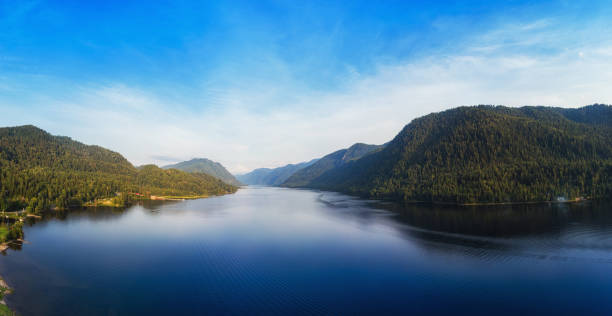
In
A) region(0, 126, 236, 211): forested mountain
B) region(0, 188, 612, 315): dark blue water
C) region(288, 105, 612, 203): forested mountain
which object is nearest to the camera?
region(0, 188, 612, 315): dark blue water

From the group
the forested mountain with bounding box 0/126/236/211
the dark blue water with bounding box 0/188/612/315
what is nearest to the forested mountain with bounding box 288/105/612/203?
the dark blue water with bounding box 0/188/612/315

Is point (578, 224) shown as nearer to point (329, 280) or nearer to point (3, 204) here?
point (329, 280)

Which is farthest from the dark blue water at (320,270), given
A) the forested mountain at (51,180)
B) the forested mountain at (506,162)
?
the forested mountain at (51,180)

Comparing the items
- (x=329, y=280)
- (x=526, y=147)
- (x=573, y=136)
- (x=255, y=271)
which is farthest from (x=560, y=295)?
(x=573, y=136)

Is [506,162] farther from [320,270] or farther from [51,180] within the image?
[51,180]

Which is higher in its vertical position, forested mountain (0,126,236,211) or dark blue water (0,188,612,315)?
forested mountain (0,126,236,211)

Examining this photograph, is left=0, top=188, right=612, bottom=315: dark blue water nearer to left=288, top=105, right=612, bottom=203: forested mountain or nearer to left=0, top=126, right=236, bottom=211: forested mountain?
left=288, top=105, right=612, bottom=203: forested mountain

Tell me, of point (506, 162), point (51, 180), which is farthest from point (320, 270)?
point (51, 180)

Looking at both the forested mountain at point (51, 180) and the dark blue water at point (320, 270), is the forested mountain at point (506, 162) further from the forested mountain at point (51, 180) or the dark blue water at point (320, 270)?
the forested mountain at point (51, 180)
